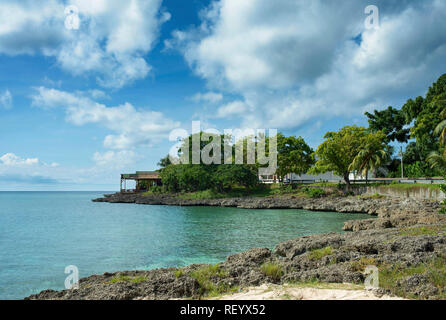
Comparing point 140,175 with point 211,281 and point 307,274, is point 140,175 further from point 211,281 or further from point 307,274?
point 307,274

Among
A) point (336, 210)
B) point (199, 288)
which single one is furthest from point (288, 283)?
point (336, 210)

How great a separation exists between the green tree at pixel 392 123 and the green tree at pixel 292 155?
41.3 feet

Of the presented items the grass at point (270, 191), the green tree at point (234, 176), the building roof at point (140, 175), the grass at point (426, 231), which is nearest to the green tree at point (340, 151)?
the grass at point (270, 191)

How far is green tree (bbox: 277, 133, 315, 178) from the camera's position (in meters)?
47.8

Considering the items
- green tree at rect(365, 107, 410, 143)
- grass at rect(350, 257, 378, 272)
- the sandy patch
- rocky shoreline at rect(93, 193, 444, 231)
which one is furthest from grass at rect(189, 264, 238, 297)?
green tree at rect(365, 107, 410, 143)

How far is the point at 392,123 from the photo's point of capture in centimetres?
4997

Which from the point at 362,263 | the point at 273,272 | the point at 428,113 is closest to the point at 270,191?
the point at 428,113

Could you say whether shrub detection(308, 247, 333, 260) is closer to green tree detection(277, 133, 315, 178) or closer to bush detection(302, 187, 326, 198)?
bush detection(302, 187, 326, 198)

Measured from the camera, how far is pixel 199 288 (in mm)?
6375

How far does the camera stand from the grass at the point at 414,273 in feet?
17.6

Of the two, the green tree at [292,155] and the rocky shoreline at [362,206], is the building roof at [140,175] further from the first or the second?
the green tree at [292,155]

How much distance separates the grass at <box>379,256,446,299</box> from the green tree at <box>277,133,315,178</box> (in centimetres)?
4098

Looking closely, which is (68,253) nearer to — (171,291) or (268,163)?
(171,291)
